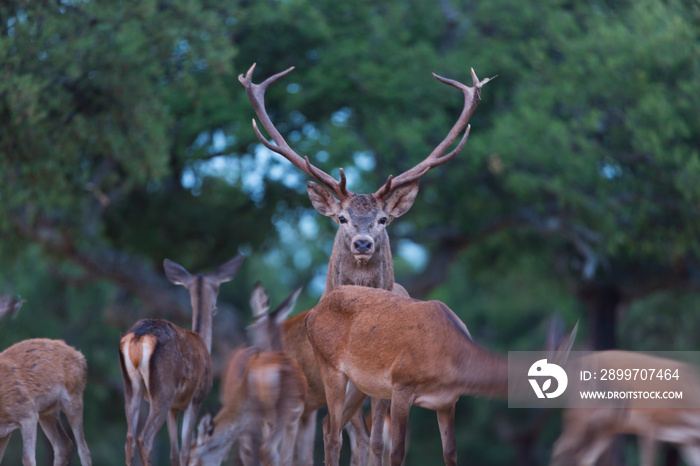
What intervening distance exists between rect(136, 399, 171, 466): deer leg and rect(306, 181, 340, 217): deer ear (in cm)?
234

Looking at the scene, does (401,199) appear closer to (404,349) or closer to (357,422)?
(357,422)

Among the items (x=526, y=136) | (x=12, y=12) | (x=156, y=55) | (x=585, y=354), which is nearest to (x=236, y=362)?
(x=585, y=354)

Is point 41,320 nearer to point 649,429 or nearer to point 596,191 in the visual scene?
point 596,191

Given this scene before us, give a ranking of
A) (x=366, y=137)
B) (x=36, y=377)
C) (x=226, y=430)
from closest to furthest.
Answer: (x=36, y=377)
(x=226, y=430)
(x=366, y=137)

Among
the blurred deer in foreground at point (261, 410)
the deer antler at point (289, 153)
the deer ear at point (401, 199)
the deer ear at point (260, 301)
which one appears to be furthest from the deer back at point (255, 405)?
the deer ear at point (401, 199)

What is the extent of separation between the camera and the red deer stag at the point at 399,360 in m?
6.05

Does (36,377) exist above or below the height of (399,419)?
below

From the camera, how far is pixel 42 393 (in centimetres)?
747

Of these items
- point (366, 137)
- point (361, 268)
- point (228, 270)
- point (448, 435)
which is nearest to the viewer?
point (448, 435)

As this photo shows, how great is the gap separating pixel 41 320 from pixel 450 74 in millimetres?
13323

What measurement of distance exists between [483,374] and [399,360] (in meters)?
0.58

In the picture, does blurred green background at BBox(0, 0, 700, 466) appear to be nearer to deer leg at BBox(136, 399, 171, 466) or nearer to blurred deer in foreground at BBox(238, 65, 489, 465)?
blurred deer in foreground at BBox(238, 65, 489, 465)

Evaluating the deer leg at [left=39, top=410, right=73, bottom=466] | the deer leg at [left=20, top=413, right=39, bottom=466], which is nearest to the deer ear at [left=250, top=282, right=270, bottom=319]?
the deer leg at [left=39, top=410, right=73, bottom=466]

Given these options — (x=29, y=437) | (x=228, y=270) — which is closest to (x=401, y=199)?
(x=228, y=270)
